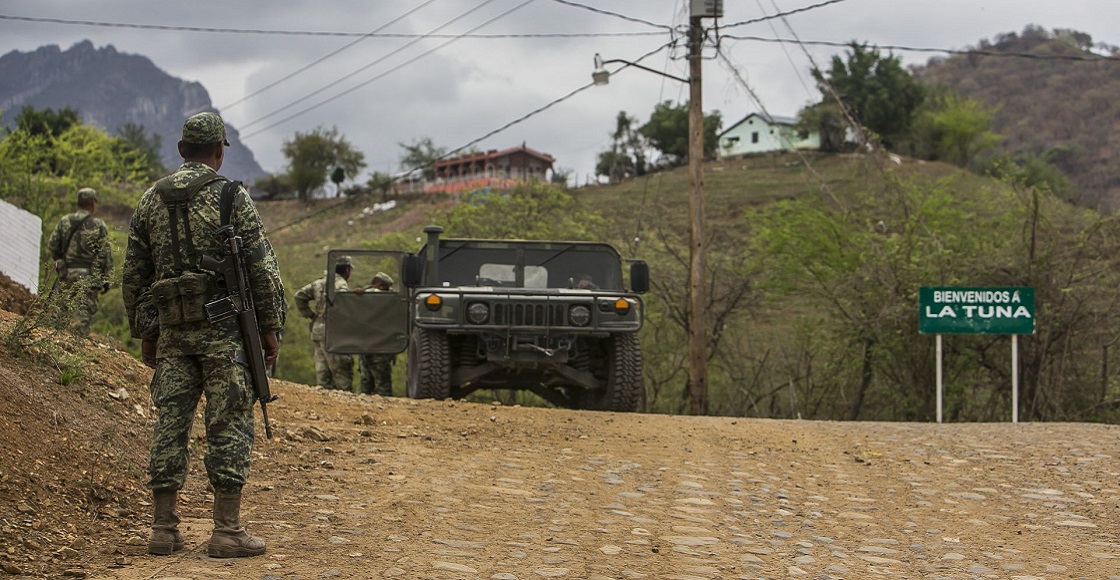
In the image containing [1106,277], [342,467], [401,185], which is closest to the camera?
[342,467]

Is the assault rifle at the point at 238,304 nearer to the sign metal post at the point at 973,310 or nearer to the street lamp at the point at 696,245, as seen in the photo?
the sign metal post at the point at 973,310

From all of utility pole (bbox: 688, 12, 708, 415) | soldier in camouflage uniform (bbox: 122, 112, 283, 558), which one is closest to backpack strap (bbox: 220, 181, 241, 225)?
soldier in camouflage uniform (bbox: 122, 112, 283, 558)

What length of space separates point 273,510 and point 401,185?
68609 millimetres

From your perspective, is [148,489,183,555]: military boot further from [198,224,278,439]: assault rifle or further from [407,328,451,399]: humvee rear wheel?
[407,328,451,399]: humvee rear wheel

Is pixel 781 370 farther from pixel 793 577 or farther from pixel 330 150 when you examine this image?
pixel 330 150

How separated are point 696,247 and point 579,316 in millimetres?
5407

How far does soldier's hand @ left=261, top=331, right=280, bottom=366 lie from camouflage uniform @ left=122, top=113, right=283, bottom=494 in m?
0.04

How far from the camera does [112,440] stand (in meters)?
6.40

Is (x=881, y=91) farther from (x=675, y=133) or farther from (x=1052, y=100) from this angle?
(x=1052, y=100)

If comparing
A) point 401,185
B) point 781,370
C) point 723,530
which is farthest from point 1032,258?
point 401,185

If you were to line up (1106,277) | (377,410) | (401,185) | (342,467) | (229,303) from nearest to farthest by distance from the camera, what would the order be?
(229,303), (342,467), (377,410), (1106,277), (401,185)

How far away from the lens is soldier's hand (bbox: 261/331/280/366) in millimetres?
4938

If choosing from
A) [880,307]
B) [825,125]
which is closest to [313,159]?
[825,125]

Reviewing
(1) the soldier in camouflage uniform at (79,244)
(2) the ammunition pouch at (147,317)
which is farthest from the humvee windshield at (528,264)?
(2) the ammunition pouch at (147,317)
